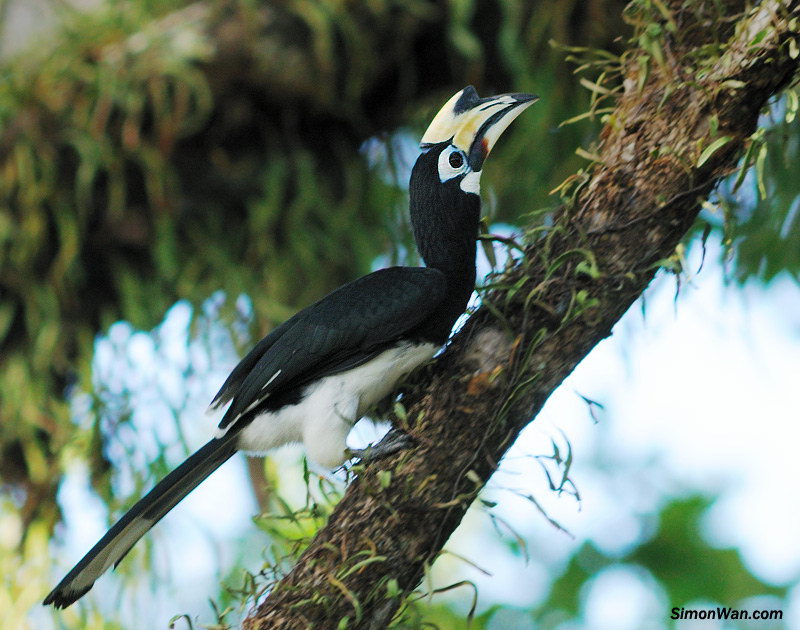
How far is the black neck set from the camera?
1.17 meters

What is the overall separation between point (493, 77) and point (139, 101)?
2.46 ft

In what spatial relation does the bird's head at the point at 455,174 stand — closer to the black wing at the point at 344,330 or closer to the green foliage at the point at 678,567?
the black wing at the point at 344,330

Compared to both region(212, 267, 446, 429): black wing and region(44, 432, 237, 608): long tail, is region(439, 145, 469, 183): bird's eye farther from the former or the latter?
region(44, 432, 237, 608): long tail

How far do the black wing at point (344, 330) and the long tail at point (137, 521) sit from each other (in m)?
0.05

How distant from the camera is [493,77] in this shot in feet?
6.77

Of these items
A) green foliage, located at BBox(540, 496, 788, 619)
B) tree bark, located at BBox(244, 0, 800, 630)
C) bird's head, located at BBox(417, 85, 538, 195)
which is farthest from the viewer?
green foliage, located at BBox(540, 496, 788, 619)

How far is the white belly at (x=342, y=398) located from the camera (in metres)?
1.13

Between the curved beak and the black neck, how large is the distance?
0.11ft

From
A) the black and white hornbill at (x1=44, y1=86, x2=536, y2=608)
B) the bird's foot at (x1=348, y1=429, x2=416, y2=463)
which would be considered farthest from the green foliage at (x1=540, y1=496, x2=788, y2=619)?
the bird's foot at (x1=348, y1=429, x2=416, y2=463)

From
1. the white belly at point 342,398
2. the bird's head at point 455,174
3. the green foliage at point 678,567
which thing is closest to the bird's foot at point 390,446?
the white belly at point 342,398

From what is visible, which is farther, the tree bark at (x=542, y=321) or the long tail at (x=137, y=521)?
the long tail at (x=137, y=521)

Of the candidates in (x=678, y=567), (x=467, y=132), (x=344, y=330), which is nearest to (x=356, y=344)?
(x=344, y=330)

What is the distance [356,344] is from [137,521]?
1.11 feet

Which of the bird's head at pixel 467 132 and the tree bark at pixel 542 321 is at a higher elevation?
the bird's head at pixel 467 132
